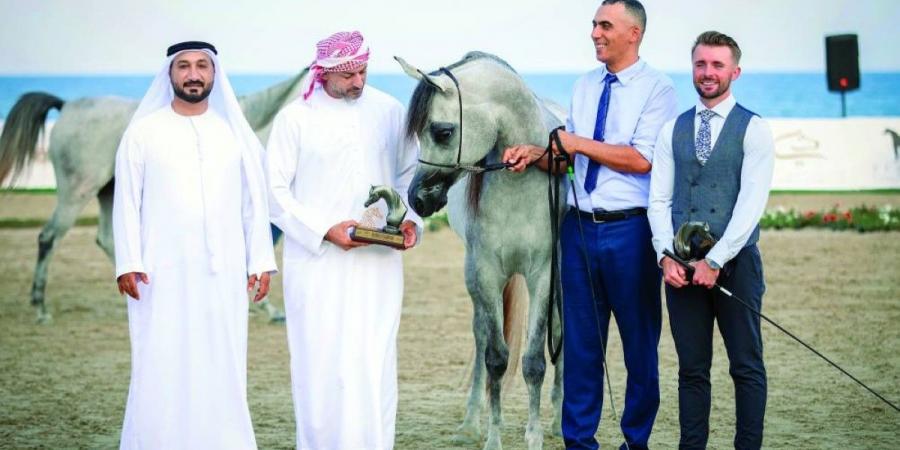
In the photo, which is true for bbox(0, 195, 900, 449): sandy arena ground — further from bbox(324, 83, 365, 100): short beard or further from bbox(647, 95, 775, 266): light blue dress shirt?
bbox(324, 83, 365, 100): short beard

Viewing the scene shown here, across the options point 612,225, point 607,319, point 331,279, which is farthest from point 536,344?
point 331,279

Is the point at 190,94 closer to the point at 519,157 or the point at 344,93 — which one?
the point at 344,93

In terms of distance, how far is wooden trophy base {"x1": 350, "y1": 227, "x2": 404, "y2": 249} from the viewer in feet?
16.3

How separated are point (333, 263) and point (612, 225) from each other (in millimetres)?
1110

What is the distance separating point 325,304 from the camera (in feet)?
16.8

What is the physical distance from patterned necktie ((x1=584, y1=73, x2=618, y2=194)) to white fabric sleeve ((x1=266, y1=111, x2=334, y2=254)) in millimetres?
1032

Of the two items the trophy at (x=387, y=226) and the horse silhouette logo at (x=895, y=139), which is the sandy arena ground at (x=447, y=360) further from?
the horse silhouette logo at (x=895, y=139)

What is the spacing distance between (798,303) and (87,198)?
553 cm

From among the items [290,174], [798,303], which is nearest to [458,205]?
[290,174]

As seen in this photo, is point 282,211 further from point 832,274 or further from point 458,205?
point 832,274

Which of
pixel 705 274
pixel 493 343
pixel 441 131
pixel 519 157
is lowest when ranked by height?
pixel 493 343

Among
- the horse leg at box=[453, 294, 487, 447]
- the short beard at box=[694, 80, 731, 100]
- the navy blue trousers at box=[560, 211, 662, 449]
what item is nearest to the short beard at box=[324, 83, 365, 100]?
the navy blue trousers at box=[560, 211, 662, 449]

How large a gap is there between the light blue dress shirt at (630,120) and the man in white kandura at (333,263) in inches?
29.9

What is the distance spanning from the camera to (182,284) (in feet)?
16.1
